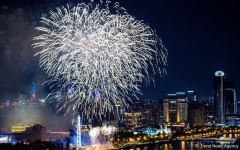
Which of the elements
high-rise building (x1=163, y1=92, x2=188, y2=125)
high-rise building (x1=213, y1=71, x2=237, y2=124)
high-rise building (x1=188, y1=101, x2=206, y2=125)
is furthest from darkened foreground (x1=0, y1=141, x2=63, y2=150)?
high-rise building (x1=213, y1=71, x2=237, y2=124)

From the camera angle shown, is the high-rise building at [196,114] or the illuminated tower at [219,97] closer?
the high-rise building at [196,114]

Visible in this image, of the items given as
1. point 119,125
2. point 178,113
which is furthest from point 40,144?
point 178,113

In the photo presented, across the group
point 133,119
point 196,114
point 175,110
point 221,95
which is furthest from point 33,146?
point 221,95

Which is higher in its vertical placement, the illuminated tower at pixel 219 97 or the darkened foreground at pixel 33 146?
the illuminated tower at pixel 219 97

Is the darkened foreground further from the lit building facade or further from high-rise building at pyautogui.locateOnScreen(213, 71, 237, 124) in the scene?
high-rise building at pyautogui.locateOnScreen(213, 71, 237, 124)

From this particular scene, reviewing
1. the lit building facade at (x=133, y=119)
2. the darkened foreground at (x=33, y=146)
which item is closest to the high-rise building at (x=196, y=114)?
the lit building facade at (x=133, y=119)

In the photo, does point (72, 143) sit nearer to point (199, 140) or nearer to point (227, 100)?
point (199, 140)


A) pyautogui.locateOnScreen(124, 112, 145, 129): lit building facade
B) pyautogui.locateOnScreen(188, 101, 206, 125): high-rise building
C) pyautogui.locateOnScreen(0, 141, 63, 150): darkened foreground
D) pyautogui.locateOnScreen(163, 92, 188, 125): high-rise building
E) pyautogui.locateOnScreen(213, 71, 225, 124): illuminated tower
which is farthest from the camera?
pyautogui.locateOnScreen(213, 71, 225, 124): illuminated tower

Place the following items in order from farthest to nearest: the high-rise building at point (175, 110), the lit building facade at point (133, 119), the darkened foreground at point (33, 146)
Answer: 1. the high-rise building at point (175, 110)
2. the lit building facade at point (133, 119)
3. the darkened foreground at point (33, 146)

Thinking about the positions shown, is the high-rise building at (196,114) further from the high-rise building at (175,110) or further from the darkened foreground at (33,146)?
the darkened foreground at (33,146)
